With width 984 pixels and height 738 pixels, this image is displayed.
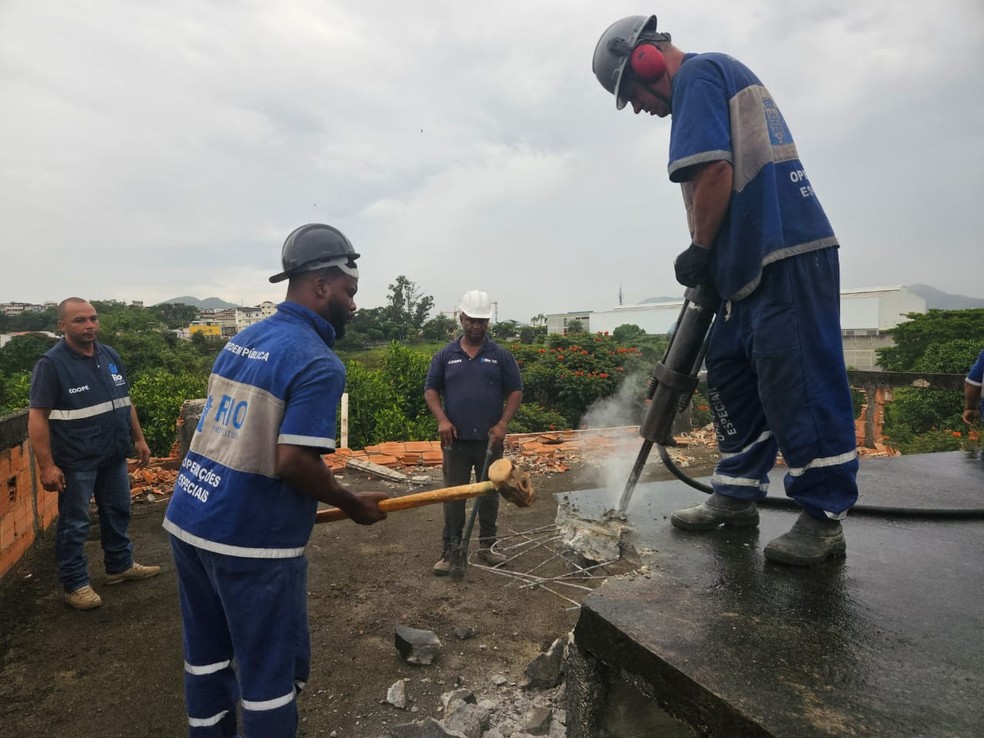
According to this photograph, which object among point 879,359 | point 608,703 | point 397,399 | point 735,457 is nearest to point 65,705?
point 608,703

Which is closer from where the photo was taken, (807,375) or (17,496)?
(807,375)

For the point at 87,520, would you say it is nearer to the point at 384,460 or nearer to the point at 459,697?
the point at 459,697

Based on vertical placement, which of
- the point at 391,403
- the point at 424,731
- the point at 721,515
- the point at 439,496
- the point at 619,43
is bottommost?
the point at 424,731

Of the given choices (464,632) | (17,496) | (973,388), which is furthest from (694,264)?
(17,496)

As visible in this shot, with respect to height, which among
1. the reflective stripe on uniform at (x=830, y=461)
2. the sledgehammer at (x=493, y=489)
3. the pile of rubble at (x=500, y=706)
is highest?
the reflective stripe on uniform at (x=830, y=461)

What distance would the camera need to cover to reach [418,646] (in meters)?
3.27

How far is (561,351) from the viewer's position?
40.4 feet

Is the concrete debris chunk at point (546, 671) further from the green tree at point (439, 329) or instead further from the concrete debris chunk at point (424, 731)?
the green tree at point (439, 329)

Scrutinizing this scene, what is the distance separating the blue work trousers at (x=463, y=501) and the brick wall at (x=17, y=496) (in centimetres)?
321

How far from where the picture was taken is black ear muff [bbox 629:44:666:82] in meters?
2.32

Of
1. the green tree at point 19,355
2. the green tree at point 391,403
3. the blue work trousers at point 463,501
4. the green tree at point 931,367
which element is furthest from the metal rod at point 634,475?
the green tree at point 19,355

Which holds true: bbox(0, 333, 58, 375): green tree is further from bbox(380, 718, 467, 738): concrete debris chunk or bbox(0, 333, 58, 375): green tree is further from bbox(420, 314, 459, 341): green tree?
bbox(380, 718, 467, 738): concrete debris chunk

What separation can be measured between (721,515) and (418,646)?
1.78m

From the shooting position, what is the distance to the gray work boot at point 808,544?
87.5 inches
